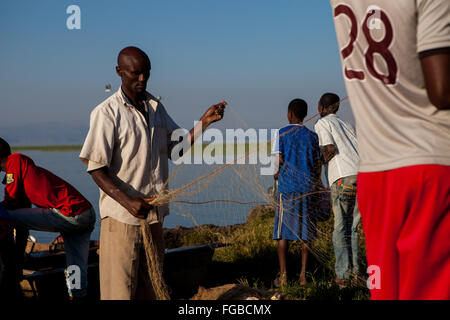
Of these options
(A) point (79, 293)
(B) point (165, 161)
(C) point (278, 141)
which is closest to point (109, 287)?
→ (B) point (165, 161)

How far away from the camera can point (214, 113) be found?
3.58 m

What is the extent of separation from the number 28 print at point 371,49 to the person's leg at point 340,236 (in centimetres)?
365

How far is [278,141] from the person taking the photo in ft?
18.9

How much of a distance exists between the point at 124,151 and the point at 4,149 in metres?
2.88

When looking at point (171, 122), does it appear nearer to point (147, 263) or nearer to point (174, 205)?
point (174, 205)

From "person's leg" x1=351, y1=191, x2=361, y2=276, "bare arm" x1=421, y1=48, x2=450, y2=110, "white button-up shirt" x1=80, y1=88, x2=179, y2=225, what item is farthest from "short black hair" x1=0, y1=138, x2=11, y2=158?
"bare arm" x1=421, y1=48, x2=450, y2=110

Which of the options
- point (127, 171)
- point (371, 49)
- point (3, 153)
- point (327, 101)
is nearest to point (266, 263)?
point (327, 101)

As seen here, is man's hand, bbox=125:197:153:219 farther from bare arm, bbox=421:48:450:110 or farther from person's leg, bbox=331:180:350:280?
person's leg, bbox=331:180:350:280

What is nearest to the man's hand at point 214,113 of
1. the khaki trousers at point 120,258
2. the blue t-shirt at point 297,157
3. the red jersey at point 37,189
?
the khaki trousers at point 120,258

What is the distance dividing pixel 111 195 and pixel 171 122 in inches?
30.0

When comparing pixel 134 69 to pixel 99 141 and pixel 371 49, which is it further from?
pixel 371 49

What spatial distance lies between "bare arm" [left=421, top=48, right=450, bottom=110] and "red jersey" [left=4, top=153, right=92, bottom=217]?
4.28 m

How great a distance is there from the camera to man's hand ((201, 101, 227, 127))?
358 centimetres
